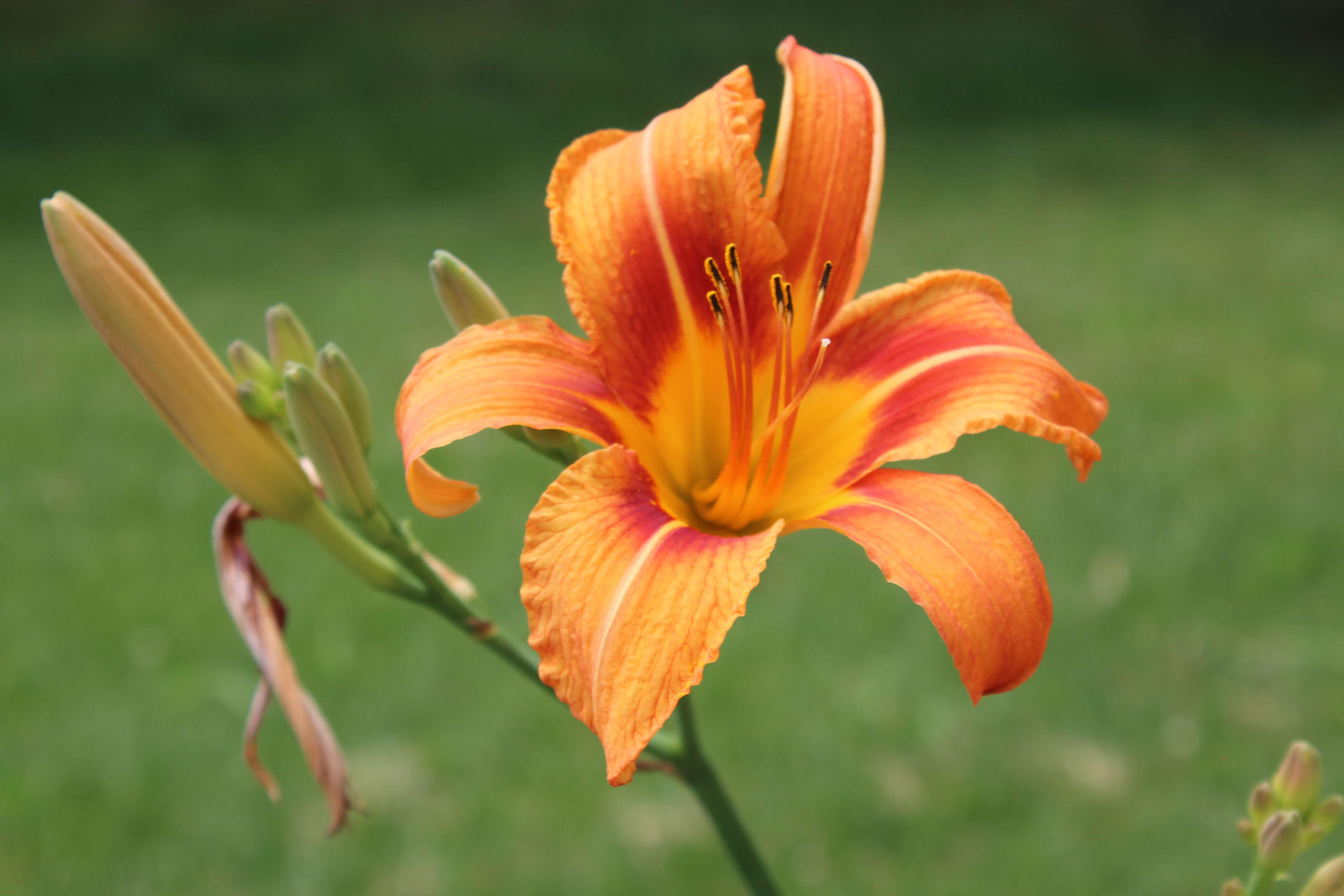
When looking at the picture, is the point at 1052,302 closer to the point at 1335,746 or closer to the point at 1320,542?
the point at 1320,542

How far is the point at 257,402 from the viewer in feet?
3.02

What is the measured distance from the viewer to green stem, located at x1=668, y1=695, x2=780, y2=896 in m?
0.89

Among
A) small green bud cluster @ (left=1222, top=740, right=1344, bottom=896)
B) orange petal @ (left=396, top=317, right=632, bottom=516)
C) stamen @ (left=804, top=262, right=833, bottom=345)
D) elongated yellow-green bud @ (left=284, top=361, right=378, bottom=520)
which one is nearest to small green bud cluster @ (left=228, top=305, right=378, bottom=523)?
elongated yellow-green bud @ (left=284, top=361, right=378, bottom=520)

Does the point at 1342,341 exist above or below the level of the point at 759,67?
below

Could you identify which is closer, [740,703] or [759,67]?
[740,703]

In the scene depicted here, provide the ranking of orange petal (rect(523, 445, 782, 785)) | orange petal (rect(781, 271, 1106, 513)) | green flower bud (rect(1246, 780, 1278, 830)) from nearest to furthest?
orange petal (rect(523, 445, 782, 785)) < orange petal (rect(781, 271, 1106, 513)) < green flower bud (rect(1246, 780, 1278, 830))

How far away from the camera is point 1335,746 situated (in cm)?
263

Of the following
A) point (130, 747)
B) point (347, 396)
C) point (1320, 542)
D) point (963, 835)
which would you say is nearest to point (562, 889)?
point (963, 835)

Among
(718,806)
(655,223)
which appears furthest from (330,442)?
(718,806)

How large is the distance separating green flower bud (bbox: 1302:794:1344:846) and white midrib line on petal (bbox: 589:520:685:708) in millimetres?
565

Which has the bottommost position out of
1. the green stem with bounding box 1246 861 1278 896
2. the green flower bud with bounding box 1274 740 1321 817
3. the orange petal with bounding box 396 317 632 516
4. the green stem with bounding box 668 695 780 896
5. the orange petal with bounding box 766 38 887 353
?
the green stem with bounding box 1246 861 1278 896

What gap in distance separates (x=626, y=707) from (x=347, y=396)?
0.43m

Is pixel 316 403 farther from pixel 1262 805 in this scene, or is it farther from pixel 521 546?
pixel 521 546

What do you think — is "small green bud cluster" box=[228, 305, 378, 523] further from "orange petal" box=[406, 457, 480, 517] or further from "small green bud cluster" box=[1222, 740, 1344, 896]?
"small green bud cluster" box=[1222, 740, 1344, 896]
